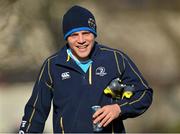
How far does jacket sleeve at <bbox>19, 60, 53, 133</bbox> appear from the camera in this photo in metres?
4.57

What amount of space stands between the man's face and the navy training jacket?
58 mm

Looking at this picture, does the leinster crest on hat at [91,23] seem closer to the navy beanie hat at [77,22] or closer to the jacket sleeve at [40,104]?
the navy beanie hat at [77,22]

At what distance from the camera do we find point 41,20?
9.48 metres

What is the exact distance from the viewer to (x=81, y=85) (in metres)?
4.47

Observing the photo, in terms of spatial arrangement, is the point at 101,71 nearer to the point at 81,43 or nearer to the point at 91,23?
the point at 81,43

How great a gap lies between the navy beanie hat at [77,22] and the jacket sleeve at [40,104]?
25cm

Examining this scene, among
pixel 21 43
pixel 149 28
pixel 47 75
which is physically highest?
pixel 149 28

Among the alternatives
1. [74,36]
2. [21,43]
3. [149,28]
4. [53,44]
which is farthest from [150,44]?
[74,36]

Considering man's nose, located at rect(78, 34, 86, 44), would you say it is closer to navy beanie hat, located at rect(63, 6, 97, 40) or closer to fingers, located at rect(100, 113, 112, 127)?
navy beanie hat, located at rect(63, 6, 97, 40)

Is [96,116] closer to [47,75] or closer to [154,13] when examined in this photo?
[47,75]

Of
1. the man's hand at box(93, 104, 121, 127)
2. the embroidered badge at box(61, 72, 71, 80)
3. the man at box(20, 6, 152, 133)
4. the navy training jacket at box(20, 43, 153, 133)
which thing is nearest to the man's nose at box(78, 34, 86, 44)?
the man at box(20, 6, 152, 133)

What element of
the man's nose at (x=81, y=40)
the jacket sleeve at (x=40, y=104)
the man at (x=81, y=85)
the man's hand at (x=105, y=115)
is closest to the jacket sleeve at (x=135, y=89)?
the man at (x=81, y=85)

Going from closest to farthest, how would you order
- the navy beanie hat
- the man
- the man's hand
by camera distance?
the man's hand → the man → the navy beanie hat

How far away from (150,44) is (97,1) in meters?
A: 2.11
